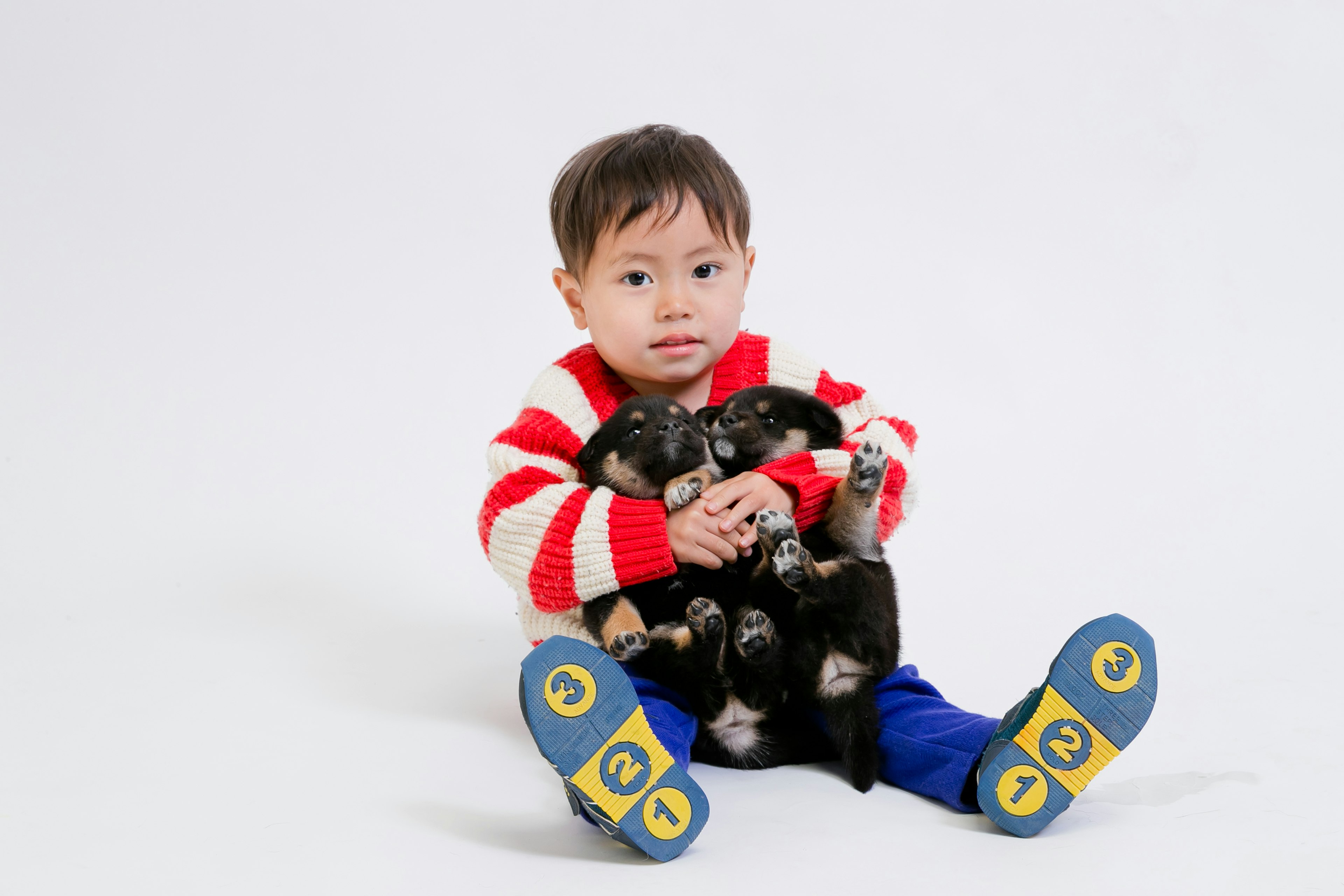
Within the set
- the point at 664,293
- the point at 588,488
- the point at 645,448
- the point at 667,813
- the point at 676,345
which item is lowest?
the point at 667,813

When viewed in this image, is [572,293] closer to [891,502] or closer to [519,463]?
[519,463]

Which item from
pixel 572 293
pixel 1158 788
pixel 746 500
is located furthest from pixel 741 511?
pixel 1158 788

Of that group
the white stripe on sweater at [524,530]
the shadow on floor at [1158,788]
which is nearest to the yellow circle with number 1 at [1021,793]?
the shadow on floor at [1158,788]

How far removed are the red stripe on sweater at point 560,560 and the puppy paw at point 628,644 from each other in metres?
0.19

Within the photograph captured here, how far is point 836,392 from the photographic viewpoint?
8.55 ft

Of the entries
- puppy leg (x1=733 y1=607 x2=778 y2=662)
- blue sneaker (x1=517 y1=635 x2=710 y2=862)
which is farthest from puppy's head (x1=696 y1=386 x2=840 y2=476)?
blue sneaker (x1=517 y1=635 x2=710 y2=862)

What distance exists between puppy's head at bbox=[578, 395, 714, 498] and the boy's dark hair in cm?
42

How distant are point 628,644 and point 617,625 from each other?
0.09 metres

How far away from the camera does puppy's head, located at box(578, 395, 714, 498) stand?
7.20 feet

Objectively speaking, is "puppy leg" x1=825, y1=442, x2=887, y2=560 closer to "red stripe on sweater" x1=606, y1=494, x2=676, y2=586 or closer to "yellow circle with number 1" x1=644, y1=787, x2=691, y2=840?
"red stripe on sweater" x1=606, y1=494, x2=676, y2=586

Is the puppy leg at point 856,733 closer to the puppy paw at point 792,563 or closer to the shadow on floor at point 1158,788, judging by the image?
the puppy paw at point 792,563

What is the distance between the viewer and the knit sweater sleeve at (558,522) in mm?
2125

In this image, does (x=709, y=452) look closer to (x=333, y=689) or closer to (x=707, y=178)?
(x=707, y=178)

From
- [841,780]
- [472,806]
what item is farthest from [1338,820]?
[472,806]
